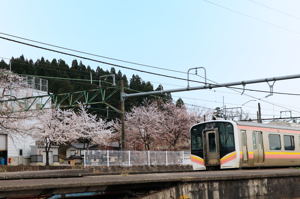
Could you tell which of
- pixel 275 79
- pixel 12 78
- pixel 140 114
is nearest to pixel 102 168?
pixel 275 79

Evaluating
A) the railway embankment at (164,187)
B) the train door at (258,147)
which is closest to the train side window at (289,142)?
the train door at (258,147)

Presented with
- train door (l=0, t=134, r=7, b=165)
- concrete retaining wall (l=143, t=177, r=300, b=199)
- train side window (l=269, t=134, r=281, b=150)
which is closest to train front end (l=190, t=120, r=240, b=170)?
train side window (l=269, t=134, r=281, b=150)

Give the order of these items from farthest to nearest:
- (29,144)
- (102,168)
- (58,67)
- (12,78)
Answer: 1. (58,67)
2. (29,144)
3. (12,78)
4. (102,168)

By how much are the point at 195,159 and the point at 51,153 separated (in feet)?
96.5

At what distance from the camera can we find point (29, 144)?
143ft

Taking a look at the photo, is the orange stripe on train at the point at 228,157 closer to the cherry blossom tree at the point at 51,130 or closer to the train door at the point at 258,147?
the train door at the point at 258,147

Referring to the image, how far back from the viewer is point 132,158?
2819 centimetres

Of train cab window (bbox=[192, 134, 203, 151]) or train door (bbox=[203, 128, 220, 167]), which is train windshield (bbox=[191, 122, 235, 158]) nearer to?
train cab window (bbox=[192, 134, 203, 151])

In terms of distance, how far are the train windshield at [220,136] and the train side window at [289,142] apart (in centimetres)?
472

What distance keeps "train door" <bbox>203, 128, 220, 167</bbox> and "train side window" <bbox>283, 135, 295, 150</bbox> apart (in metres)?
4.84

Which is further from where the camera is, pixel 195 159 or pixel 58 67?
pixel 58 67

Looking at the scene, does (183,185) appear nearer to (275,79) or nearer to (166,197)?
(166,197)

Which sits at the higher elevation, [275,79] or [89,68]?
[89,68]

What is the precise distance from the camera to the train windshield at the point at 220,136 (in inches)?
732
